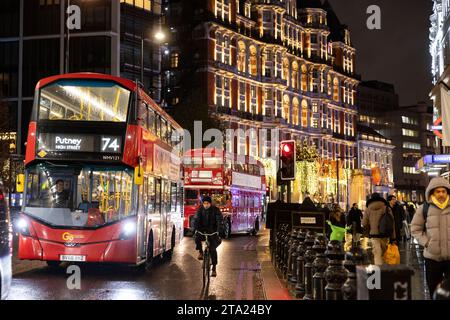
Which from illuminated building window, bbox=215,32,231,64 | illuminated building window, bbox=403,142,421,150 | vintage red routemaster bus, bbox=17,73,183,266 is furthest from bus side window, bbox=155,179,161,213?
illuminated building window, bbox=403,142,421,150

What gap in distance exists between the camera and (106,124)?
48.9ft

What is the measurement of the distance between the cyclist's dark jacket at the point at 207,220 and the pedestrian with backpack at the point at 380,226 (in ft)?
10.4

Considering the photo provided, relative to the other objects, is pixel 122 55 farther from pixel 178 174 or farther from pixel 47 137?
pixel 47 137

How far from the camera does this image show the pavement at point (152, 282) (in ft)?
40.1

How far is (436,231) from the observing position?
28.5 ft

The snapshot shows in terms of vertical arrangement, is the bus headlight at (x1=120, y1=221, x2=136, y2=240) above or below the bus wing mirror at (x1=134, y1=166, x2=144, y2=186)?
below

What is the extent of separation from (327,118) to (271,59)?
1786cm

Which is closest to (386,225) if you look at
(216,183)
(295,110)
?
(216,183)

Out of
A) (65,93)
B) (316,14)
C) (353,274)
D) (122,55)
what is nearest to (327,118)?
(316,14)

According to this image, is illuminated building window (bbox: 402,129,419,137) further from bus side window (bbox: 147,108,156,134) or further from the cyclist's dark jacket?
the cyclist's dark jacket

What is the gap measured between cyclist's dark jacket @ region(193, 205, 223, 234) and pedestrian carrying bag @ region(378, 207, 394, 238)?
3.36 m

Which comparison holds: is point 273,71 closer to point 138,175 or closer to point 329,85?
point 329,85

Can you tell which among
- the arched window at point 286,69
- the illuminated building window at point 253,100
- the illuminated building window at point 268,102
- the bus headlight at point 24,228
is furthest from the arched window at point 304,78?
the bus headlight at point 24,228

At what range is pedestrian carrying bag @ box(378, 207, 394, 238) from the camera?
14.2 meters
